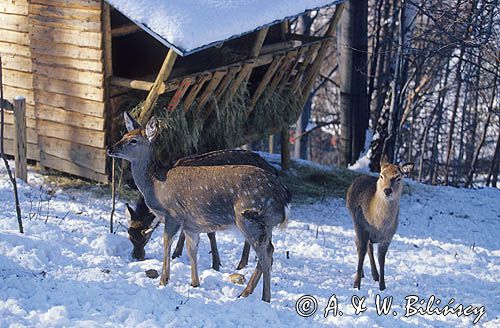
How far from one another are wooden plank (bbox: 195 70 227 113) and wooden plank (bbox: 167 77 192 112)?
0.48 metres

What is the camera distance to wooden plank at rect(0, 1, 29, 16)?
37.9 feet

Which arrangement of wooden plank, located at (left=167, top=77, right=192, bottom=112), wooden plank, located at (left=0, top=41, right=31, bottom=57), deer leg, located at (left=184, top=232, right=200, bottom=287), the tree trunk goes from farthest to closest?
the tree trunk < wooden plank, located at (left=0, top=41, right=31, bottom=57) < wooden plank, located at (left=167, top=77, right=192, bottom=112) < deer leg, located at (left=184, top=232, right=200, bottom=287)

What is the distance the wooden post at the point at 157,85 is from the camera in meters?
9.97

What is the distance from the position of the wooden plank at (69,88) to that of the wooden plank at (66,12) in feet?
3.09

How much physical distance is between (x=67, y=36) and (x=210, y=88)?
7.08ft

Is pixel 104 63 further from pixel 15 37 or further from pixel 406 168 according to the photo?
pixel 406 168

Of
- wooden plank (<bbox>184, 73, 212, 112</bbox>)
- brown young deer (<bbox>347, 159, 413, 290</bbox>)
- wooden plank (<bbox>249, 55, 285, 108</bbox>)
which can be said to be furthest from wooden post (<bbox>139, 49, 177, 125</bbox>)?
brown young deer (<bbox>347, 159, 413, 290</bbox>)

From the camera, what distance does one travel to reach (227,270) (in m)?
8.78

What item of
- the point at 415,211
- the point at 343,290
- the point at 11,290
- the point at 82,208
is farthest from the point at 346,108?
the point at 11,290

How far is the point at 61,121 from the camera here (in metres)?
11.5

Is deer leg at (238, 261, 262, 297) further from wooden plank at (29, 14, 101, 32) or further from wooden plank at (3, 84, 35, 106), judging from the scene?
wooden plank at (3, 84, 35, 106)

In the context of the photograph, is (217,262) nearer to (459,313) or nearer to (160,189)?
(160,189)

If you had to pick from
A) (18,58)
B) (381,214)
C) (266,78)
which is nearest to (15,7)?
(18,58)

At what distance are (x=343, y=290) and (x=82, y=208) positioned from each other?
4.16m
